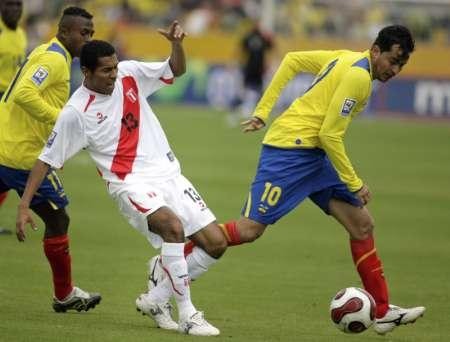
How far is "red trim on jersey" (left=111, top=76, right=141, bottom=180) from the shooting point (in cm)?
923

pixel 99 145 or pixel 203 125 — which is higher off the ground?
pixel 99 145

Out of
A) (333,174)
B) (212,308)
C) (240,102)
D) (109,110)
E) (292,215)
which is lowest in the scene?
(240,102)

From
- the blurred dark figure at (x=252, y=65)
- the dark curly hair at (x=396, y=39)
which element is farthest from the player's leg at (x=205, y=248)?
the blurred dark figure at (x=252, y=65)

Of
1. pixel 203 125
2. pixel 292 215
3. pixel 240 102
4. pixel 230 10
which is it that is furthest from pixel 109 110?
pixel 230 10

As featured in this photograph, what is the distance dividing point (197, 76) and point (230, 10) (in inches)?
182

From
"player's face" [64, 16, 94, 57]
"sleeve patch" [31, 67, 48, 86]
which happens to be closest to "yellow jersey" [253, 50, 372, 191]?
"player's face" [64, 16, 94, 57]

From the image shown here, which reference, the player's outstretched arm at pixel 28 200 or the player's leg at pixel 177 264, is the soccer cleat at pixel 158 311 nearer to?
the player's leg at pixel 177 264

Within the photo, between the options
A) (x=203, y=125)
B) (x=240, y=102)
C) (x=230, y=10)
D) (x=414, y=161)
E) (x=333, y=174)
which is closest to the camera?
(x=333, y=174)

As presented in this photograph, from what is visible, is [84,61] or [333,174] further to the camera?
[333,174]

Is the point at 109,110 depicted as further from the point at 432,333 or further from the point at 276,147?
the point at 432,333

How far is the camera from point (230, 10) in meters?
43.7

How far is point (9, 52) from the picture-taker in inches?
631

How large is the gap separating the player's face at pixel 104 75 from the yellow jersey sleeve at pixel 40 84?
85 cm

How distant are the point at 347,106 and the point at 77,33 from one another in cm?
242
